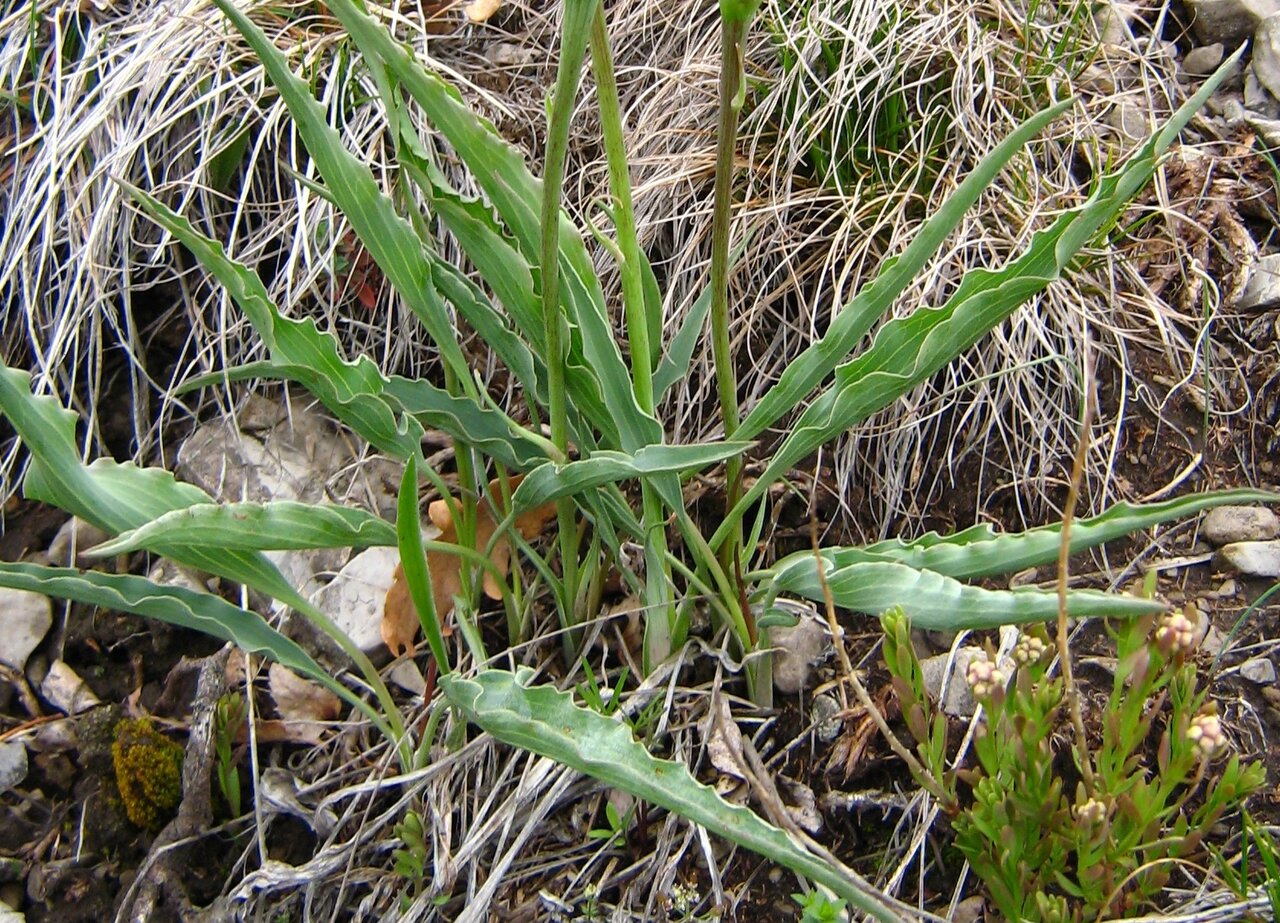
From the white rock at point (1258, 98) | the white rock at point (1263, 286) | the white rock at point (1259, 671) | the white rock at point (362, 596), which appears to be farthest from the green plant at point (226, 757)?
the white rock at point (1258, 98)

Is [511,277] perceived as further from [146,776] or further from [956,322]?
[146,776]

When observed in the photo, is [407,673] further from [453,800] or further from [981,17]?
[981,17]

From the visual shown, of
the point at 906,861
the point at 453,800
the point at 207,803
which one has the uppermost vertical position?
the point at 207,803

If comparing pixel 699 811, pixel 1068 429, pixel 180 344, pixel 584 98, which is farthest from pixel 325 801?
pixel 584 98

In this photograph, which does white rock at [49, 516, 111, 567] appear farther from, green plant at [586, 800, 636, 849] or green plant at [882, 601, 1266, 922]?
green plant at [882, 601, 1266, 922]

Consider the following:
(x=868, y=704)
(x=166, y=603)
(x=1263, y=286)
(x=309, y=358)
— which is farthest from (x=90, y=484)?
(x=1263, y=286)
